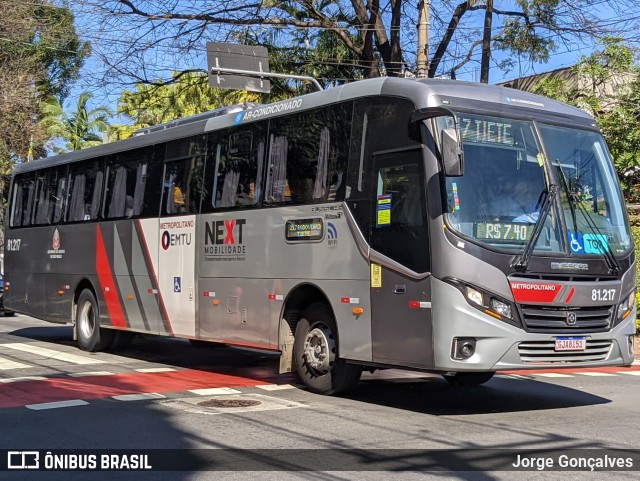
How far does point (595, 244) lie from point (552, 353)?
1.43 metres

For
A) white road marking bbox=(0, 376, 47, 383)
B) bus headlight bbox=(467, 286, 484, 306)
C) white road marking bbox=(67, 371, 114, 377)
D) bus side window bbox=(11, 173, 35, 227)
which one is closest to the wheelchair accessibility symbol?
bus headlight bbox=(467, 286, 484, 306)

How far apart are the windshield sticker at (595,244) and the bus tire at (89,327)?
9830 mm

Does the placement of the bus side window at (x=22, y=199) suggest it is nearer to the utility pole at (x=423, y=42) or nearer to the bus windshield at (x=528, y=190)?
the utility pole at (x=423, y=42)

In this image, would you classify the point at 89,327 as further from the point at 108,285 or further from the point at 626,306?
the point at 626,306

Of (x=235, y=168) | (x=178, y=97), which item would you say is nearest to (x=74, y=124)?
(x=178, y=97)

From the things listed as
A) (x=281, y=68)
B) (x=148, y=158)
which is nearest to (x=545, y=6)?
(x=281, y=68)

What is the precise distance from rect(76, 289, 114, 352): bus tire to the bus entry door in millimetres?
8140

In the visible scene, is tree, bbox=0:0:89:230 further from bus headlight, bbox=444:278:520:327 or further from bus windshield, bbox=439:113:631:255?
bus headlight, bbox=444:278:520:327

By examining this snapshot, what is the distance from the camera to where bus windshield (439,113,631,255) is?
31.5 ft

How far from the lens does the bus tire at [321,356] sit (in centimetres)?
1112

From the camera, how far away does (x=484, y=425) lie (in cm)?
927

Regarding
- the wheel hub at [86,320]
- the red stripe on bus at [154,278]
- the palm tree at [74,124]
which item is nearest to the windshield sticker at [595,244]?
the red stripe on bus at [154,278]

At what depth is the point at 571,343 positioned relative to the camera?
31.9 ft

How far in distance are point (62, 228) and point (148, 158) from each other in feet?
12.1
